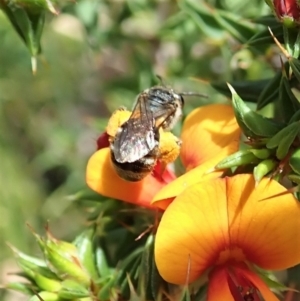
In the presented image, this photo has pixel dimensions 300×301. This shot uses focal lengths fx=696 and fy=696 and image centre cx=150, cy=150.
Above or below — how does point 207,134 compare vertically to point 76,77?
above

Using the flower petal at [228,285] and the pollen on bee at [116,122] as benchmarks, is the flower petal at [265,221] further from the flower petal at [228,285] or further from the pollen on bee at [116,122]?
the pollen on bee at [116,122]

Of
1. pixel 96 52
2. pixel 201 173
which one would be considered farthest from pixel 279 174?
pixel 96 52

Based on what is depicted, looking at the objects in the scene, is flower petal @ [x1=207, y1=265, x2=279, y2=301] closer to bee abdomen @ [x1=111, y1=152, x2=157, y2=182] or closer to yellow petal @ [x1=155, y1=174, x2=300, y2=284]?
yellow petal @ [x1=155, y1=174, x2=300, y2=284]

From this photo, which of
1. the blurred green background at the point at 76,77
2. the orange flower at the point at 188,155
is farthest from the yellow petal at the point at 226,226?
the blurred green background at the point at 76,77

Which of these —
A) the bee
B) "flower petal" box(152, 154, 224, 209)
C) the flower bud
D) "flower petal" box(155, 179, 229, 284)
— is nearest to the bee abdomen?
the bee

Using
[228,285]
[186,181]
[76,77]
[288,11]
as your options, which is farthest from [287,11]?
[76,77]

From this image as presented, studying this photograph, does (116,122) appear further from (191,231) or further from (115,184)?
(191,231)

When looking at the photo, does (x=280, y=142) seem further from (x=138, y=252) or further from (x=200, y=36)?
(x=200, y=36)
